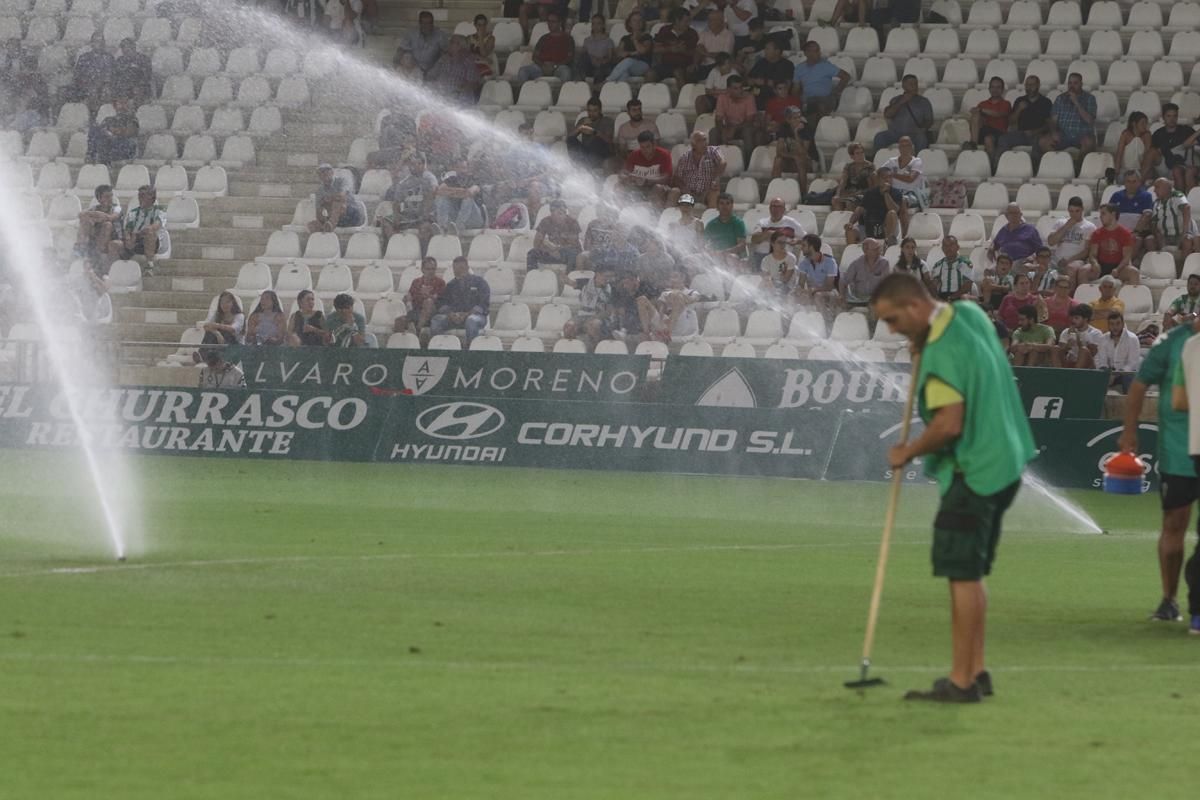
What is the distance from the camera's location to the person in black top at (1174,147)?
94.6 feet

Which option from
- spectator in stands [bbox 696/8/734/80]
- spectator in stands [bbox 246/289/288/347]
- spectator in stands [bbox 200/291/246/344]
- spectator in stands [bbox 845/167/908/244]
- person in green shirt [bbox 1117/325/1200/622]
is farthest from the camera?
spectator in stands [bbox 696/8/734/80]

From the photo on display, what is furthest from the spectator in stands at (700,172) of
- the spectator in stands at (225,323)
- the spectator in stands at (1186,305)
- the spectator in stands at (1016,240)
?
the spectator in stands at (1186,305)

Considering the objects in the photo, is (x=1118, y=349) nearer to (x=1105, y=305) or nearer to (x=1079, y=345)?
(x=1079, y=345)

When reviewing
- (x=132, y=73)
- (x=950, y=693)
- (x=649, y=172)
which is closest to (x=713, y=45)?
(x=649, y=172)

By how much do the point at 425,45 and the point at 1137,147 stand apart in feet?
35.4

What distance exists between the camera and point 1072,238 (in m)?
27.7

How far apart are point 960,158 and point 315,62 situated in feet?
35.2

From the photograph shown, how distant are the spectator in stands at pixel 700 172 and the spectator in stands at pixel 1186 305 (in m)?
6.92

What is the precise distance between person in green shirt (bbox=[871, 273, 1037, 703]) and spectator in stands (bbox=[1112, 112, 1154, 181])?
20952mm

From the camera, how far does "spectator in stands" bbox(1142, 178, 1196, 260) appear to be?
27.7 metres

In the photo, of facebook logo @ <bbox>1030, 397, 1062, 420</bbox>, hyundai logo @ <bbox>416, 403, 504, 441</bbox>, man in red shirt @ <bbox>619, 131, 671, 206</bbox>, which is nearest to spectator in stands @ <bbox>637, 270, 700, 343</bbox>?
man in red shirt @ <bbox>619, 131, 671, 206</bbox>

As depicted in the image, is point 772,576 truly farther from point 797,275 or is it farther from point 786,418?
point 797,275

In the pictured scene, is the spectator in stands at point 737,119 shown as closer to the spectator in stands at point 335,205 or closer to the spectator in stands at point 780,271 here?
the spectator in stands at point 780,271

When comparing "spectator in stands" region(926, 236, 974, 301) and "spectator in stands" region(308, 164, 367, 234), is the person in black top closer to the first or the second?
"spectator in stands" region(926, 236, 974, 301)
